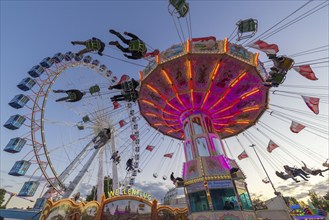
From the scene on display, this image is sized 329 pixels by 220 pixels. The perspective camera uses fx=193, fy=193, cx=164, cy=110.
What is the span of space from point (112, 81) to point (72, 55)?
21.1 feet

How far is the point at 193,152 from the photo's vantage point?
629 inches

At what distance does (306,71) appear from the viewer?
38.4ft

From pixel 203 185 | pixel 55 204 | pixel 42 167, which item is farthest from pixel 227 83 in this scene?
pixel 42 167

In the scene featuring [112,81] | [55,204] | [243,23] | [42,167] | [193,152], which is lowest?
[55,204]

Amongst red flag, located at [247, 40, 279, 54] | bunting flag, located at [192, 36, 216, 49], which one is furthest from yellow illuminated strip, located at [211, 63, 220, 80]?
red flag, located at [247, 40, 279, 54]

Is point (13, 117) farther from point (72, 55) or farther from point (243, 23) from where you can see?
point (243, 23)

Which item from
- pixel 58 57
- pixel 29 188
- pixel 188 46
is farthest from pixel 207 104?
pixel 58 57

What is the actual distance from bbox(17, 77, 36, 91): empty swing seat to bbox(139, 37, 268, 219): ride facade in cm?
1537

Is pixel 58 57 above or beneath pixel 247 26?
above

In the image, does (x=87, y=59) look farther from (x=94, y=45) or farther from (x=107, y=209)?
(x=107, y=209)

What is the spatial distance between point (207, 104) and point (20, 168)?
20530 mm

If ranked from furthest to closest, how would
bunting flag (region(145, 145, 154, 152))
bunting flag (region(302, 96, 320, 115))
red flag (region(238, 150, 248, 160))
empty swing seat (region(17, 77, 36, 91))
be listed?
empty swing seat (region(17, 77, 36, 91)) → bunting flag (region(145, 145, 154, 152)) → red flag (region(238, 150, 248, 160)) → bunting flag (region(302, 96, 320, 115))

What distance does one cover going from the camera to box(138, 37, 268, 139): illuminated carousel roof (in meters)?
14.2

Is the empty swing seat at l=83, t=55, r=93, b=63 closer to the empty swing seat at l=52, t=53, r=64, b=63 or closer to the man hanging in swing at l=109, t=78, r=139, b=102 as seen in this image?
the empty swing seat at l=52, t=53, r=64, b=63
